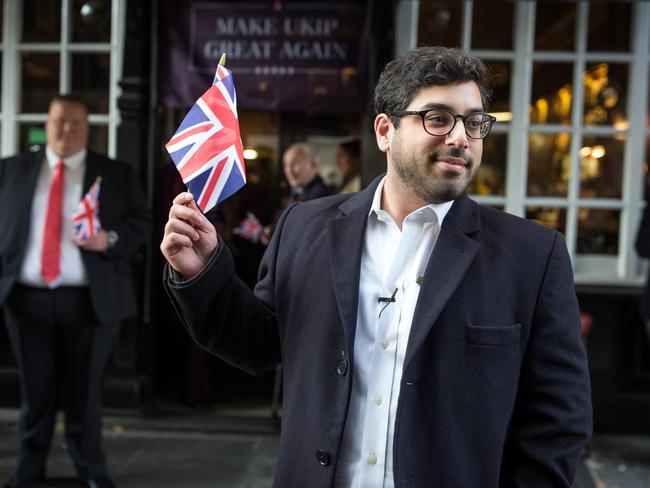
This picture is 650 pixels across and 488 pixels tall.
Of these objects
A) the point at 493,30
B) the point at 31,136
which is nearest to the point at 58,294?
the point at 31,136

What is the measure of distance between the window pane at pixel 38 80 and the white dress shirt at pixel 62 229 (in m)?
1.53

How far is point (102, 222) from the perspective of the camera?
15.0 ft

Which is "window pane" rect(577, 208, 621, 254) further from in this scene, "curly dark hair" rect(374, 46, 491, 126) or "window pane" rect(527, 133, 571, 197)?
"curly dark hair" rect(374, 46, 491, 126)

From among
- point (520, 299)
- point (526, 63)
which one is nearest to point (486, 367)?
point (520, 299)

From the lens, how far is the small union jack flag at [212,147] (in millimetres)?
2154

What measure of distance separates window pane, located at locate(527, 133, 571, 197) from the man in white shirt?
383 centimetres

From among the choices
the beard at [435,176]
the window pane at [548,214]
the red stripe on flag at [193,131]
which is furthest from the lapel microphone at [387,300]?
the window pane at [548,214]

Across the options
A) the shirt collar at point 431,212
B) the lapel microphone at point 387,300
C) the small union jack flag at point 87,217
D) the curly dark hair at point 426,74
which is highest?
the curly dark hair at point 426,74

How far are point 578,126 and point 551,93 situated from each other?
1.05ft

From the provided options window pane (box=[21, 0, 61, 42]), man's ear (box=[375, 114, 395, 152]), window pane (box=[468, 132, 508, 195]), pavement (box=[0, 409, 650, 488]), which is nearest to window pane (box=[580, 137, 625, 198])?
window pane (box=[468, 132, 508, 195])

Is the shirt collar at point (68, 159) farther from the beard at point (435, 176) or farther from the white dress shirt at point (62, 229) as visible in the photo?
the beard at point (435, 176)

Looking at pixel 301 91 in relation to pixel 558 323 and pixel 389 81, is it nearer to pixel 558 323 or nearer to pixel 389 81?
pixel 389 81

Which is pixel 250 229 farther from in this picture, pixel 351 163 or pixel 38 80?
pixel 38 80

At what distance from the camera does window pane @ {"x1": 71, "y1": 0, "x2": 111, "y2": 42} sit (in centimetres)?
575
